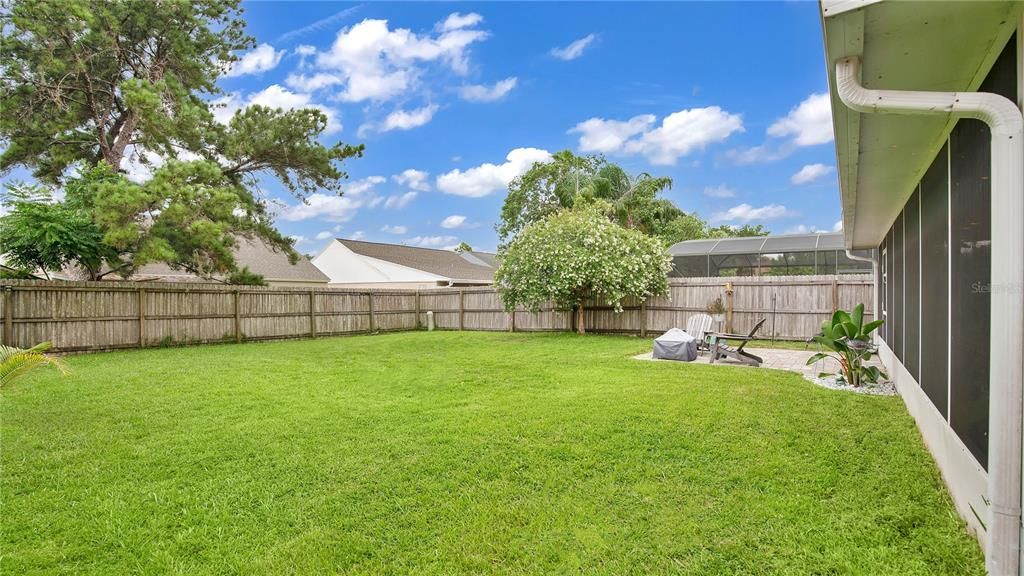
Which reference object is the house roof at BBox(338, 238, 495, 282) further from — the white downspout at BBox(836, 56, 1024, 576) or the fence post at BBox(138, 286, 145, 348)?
the white downspout at BBox(836, 56, 1024, 576)

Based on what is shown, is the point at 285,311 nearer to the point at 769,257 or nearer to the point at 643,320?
the point at 643,320

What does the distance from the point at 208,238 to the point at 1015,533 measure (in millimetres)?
12233

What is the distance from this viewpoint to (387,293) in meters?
16.1

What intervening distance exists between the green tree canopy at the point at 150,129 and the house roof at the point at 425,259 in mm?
10775

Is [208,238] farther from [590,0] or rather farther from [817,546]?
[817,546]

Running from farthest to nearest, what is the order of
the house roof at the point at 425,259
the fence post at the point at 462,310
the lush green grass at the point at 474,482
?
the house roof at the point at 425,259, the fence post at the point at 462,310, the lush green grass at the point at 474,482

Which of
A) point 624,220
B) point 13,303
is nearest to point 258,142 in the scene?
point 13,303

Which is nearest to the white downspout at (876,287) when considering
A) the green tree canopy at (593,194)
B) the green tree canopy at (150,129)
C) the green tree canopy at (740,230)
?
the green tree canopy at (593,194)

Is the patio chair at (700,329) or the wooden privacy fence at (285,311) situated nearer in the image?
the patio chair at (700,329)

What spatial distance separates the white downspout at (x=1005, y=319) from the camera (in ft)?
5.77

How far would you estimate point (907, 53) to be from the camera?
201 cm

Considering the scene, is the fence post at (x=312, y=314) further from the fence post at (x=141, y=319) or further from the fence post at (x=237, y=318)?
the fence post at (x=141, y=319)

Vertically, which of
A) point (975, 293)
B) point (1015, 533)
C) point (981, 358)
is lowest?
point (1015, 533)

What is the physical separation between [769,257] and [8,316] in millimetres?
18435
